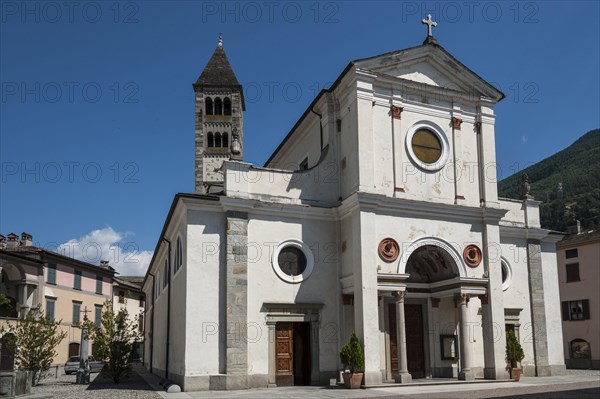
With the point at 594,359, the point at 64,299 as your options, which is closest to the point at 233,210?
the point at 594,359

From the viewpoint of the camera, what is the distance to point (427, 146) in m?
22.5

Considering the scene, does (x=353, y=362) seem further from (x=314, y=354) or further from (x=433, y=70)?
(x=433, y=70)

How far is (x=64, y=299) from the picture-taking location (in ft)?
150

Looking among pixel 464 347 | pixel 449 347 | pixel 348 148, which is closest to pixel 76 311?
pixel 348 148

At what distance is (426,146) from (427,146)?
5cm

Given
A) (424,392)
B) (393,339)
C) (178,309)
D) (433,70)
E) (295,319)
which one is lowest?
(424,392)

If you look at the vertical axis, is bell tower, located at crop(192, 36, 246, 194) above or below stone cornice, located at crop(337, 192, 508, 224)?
above

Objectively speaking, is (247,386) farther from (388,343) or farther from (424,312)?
(424,312)

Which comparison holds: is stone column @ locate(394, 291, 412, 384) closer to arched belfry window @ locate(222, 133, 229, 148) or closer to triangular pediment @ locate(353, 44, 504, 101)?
triangular pediment @ locate(353, 44, 504, 101)

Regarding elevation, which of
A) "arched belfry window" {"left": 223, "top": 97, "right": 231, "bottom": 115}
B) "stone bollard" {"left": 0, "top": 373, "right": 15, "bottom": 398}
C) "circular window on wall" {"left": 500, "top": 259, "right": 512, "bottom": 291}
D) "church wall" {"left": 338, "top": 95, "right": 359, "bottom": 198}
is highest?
"arched belfry window" {"left": 223, "top": 97, "right": 231, "bottom": 115}

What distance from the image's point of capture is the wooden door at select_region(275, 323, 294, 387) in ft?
65.5

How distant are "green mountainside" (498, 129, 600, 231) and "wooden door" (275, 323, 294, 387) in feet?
111

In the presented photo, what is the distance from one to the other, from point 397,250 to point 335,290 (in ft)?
8.88

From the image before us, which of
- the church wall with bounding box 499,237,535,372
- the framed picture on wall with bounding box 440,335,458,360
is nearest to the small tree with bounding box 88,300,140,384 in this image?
the framed picture on wall with bounding box 440,335,458,360
